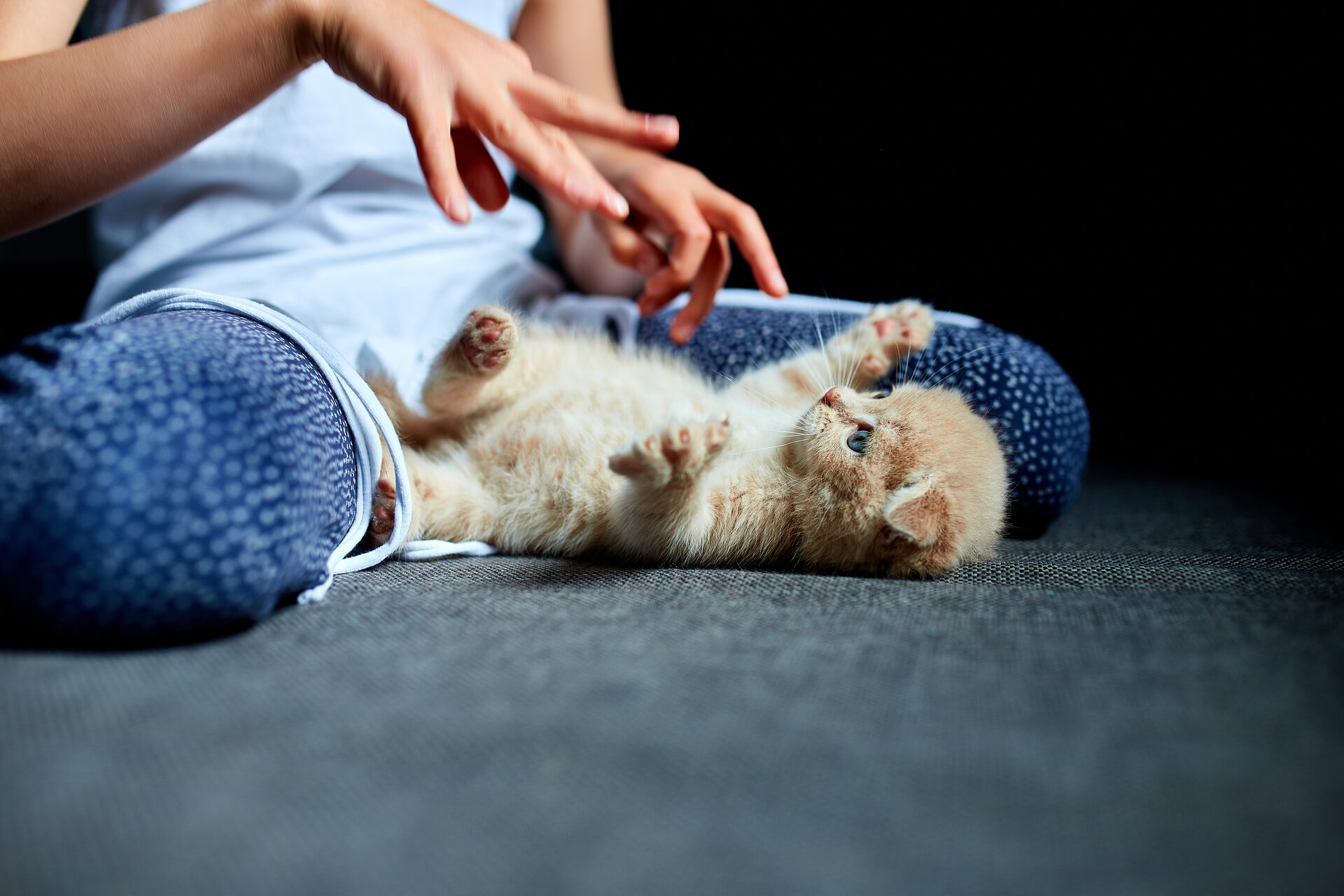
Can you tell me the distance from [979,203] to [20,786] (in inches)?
66.2

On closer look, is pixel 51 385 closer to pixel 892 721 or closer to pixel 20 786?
pixel 20 786

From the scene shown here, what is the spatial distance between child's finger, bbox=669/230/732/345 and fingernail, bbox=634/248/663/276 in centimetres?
8

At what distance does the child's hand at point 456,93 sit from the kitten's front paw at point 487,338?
20 centimetres

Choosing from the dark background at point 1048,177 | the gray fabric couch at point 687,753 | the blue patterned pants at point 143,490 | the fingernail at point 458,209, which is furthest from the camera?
the dark background at point 1048,177

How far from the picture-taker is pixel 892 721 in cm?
53

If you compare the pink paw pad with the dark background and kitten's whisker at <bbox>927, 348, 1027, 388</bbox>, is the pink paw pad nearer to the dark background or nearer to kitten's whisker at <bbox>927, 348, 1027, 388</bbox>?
kitten's whisker at <bbox>927, 348, 1027, 388</bbox>

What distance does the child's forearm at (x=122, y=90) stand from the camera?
785 millimetres

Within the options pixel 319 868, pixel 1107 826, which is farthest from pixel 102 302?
pixel 1107 826

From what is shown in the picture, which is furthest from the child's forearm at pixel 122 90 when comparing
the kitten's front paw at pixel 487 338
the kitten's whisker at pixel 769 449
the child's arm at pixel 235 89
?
the kitten's whisker at pixel 769 449

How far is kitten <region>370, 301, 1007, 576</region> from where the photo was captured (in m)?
0.92

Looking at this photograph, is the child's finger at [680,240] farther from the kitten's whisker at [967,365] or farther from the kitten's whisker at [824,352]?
the kitten's whisker at [967,365]

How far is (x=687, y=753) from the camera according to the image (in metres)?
0.50

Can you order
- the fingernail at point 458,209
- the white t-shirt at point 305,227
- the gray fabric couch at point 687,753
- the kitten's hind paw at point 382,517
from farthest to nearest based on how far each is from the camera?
the white t-shirt at point 305,227, the kitten's hind paw at point 382,517, the fingernail at point 458,209, the gray fabric couch at point 687,753

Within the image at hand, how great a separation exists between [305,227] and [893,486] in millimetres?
945
